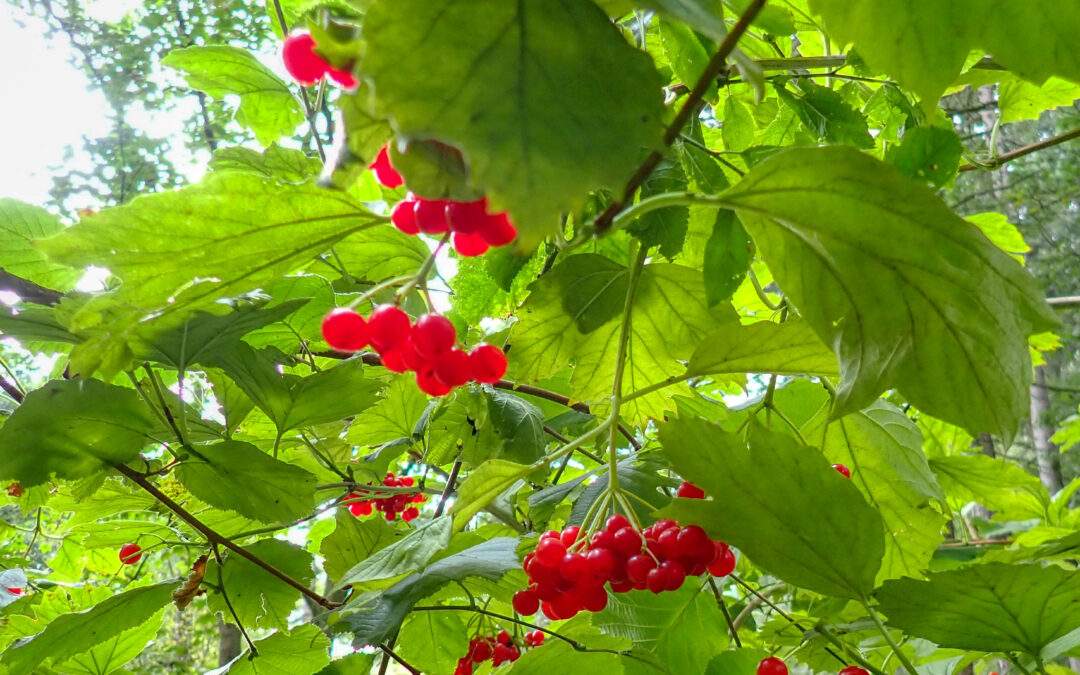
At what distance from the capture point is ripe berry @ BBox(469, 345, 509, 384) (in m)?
0.76

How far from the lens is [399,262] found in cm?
116

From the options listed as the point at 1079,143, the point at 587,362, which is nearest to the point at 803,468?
the point at 587,362

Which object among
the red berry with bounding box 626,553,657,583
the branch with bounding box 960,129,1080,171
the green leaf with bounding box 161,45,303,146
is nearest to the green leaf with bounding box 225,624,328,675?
the red berry with bounding box 626,553,657,583

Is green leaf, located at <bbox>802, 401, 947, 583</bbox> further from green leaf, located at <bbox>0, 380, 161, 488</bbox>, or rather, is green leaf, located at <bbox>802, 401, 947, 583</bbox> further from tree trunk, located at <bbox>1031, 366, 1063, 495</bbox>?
tree trunk, located at <bbox>1031, 366, 1063, 495</bbox>

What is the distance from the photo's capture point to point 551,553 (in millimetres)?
750

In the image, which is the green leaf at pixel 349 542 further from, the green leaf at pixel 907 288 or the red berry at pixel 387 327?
the green leaf at pixel 907 288

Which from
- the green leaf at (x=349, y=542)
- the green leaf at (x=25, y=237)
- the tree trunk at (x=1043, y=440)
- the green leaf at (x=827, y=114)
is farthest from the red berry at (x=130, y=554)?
the tree trunk at (x=1043, y=440)

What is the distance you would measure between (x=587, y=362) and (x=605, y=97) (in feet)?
2.05

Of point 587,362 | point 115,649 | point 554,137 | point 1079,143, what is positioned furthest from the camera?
point 1079,143

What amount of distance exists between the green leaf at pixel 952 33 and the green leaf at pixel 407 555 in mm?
569

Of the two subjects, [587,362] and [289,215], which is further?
[587,362]

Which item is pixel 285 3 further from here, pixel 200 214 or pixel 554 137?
pixel 554 137

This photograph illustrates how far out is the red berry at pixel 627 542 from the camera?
29.7 inches

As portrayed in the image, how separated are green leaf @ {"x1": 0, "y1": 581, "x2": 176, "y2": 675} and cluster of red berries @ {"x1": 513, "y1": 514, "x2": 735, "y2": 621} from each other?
0.62 meters
